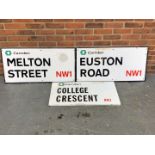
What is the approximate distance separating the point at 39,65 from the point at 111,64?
696 millimetres

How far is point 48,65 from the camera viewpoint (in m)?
2.37

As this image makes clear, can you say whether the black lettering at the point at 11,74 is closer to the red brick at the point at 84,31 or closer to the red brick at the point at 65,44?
the red brick at the point at 65,44

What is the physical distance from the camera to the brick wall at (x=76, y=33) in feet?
7.42

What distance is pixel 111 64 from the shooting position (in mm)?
2377

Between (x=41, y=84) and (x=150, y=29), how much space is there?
1165 millimetres

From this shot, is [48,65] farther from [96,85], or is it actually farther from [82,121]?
[82,121]

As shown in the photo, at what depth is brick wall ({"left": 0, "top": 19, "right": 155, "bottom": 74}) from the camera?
2262 millimetres

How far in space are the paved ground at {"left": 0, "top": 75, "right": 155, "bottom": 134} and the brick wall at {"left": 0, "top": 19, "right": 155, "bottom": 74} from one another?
1.44ft

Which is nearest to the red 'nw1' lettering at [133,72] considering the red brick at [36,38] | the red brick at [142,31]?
the red brick at [142,31]

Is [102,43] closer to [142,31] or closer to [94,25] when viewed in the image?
[94,25]

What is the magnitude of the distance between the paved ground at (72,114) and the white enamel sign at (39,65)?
0.39 ft
